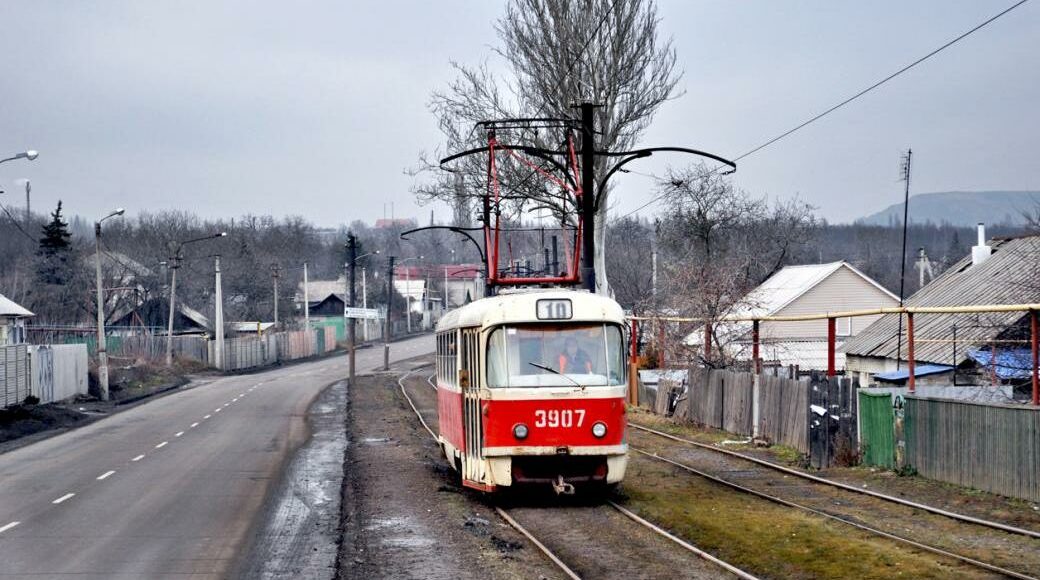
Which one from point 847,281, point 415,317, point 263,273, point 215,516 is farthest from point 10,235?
point 215,516

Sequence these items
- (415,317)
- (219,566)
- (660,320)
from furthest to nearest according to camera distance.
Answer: (415,317) → (660,320) → (219,566)

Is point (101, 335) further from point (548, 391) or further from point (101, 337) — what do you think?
point (548, 391)

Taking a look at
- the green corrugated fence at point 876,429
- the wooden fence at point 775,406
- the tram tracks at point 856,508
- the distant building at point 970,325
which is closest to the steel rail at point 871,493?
the tram tracks at point 856,508

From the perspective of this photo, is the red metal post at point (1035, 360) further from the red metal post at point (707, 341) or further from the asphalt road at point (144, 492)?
the red metal post at point (707, 341)

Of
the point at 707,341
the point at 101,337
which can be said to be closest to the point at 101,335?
the point at 101,337

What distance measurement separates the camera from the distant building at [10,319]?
53.4m

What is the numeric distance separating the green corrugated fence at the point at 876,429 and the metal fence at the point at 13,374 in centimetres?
2776

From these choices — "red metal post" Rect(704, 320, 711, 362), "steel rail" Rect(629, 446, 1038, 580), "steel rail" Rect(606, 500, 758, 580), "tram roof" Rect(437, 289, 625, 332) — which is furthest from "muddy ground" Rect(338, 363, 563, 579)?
"red metal post" Rect(704, 320, 711, 362)

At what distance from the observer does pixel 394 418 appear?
36844mm

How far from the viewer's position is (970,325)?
29453 millimetres

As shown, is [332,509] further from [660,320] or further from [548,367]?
[660,320]

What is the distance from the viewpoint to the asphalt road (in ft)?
44.8

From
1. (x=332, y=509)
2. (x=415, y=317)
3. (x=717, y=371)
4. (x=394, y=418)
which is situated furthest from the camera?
(x=415, y=317)

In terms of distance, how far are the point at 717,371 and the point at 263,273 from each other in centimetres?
8343
